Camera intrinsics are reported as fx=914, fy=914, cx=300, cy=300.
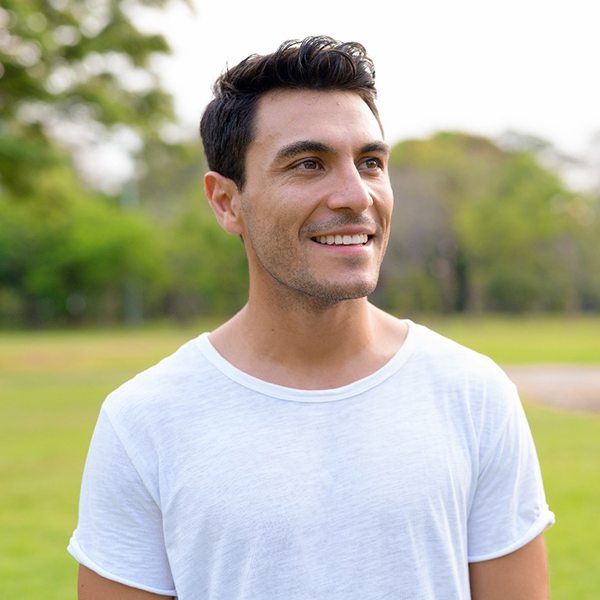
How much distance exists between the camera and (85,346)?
3066 centimetres

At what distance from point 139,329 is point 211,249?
5.50m

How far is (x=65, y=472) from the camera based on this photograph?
30.3ft

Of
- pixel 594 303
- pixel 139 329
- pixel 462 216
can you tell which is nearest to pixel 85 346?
pixel 139 329

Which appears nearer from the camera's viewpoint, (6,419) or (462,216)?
(6,419)

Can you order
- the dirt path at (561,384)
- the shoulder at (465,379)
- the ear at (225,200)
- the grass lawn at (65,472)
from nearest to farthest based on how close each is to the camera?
the shoulder at (465,379), the ear at (225,200), the grass lawn at (65,472), the dirt path at (561,384)

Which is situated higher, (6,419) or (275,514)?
(275,514)

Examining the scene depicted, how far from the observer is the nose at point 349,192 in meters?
1.79

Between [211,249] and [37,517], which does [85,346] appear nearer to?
[211,249]

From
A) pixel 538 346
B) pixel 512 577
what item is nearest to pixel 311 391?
pixel 512 577

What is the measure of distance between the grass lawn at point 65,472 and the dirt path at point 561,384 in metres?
0.88

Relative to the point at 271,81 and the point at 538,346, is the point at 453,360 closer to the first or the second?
the point at 271,81

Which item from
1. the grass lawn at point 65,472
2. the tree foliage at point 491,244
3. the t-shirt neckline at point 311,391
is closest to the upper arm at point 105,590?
the t-shirt neckline at point 311,391

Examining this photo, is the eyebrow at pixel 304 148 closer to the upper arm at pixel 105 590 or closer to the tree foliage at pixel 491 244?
the upper arm at pixel 105 590

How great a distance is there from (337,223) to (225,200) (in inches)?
13.8
